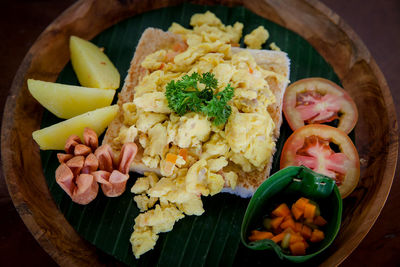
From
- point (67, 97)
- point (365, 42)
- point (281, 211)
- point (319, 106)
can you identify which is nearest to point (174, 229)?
point (281, 211)

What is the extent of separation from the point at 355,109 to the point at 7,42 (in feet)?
13.0

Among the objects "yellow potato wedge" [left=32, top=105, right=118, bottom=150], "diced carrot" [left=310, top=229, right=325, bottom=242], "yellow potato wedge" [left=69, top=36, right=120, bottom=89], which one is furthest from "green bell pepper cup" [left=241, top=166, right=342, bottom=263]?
"yellow potato wedge" [left=69, top=36, right=120, bottom=89]

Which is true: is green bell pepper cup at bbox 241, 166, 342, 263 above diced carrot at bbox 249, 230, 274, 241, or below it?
above

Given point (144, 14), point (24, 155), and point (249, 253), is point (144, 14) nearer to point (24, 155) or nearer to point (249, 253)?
point (24, 155)

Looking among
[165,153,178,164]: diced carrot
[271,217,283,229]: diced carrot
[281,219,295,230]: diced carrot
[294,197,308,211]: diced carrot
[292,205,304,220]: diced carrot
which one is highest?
[294,197,308,211]: diced carrot

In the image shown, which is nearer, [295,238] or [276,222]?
[295,238]

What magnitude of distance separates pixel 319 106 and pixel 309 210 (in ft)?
3.67

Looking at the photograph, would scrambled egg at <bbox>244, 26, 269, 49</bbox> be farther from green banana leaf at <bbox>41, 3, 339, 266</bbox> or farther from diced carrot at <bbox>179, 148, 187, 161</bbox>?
diced carrot at <bbox>179, 148, 187, 161</bbox>

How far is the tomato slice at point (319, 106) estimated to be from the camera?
387 centimetres

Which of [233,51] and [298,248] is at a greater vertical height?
[233,51]

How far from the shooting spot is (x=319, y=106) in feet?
12.7

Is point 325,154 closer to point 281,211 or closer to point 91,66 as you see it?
point 281,211

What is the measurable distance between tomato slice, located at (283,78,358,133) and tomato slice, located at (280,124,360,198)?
0.65ft

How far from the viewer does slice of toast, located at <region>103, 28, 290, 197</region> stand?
3557mm
